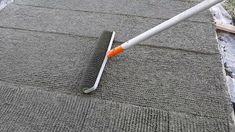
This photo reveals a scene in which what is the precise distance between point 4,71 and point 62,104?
42 cm

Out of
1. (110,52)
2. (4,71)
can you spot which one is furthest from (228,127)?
(4,71)

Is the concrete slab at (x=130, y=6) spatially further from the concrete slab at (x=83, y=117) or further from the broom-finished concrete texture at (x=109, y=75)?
the concrete slab at (x=83, y=117)

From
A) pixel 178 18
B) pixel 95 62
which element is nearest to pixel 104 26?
pixel 95 62

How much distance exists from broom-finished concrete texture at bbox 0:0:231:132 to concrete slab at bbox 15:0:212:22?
0.06 feet

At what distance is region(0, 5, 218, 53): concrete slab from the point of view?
63.6 inches

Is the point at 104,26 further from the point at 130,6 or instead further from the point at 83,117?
the point at 83,117

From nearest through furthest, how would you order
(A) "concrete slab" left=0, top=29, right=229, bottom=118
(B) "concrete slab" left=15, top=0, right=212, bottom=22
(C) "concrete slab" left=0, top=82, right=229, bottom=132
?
(C) "concrete slab" left=0, top=82, right=229, bottom=132 → (A) "concrete slab" left=0, top=29, right=229, bottom=118 → (B) "concrete slab" left=15, top=0, right=212, bottom=22

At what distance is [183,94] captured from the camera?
1239 millimetres

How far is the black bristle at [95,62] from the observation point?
1239 millimetres

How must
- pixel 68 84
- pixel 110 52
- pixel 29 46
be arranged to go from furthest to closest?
1. pixel 29 46
2. pixel 110 52
3. pixel 68 84

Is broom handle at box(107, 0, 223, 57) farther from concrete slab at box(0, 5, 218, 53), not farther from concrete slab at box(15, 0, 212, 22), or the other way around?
concrete slab at box(15, 0, 212, 22)

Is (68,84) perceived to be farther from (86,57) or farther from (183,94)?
(183,94)

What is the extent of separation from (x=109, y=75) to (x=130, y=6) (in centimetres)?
87

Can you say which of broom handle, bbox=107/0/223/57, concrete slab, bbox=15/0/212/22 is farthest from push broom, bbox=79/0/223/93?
concrete slab, bbox=15/0/212/22
